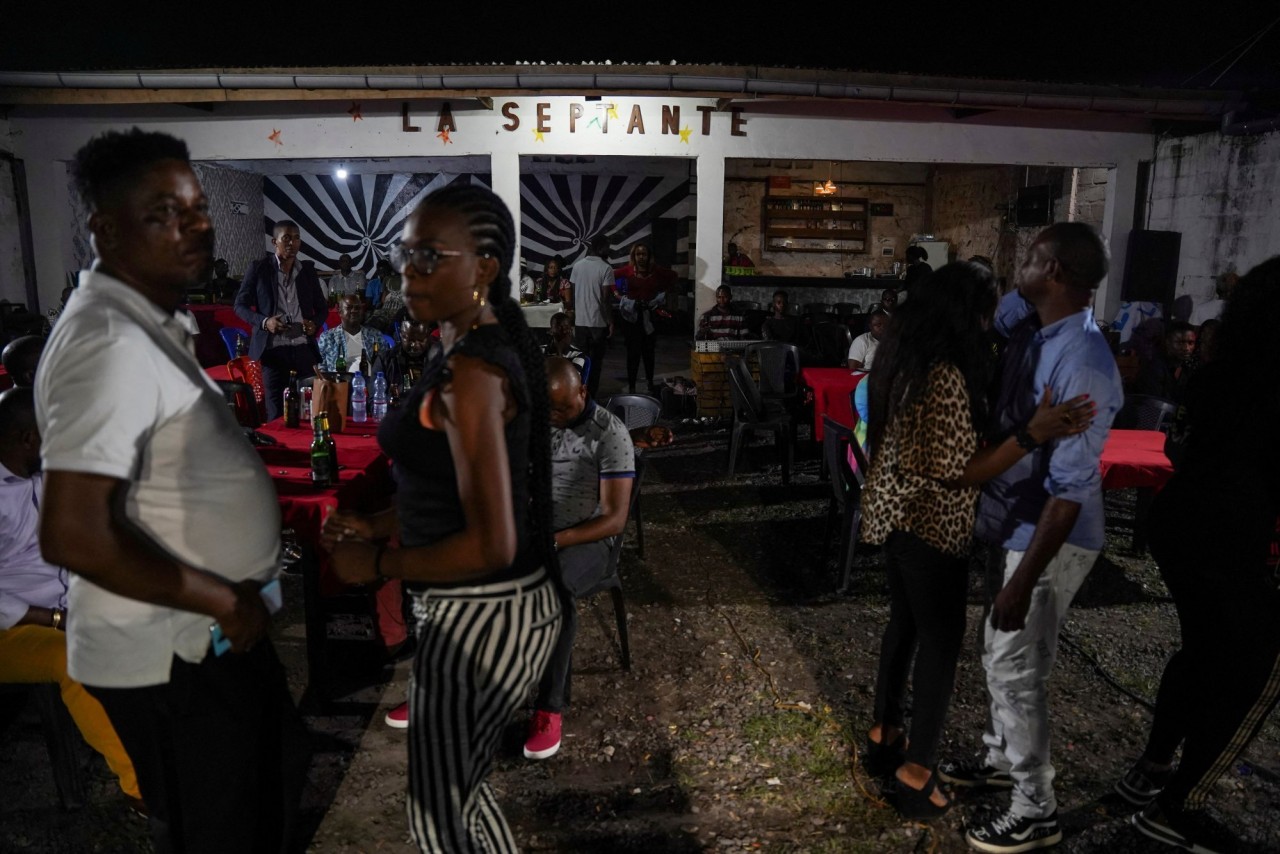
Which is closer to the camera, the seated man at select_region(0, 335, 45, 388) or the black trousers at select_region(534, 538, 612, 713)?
the black trousers at select_region(534, 538, 612, 713)

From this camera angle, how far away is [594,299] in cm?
979

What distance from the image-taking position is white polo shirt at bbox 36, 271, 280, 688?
1.35 m

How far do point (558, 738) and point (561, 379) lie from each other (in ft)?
4.68

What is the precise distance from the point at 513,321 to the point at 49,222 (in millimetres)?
10883

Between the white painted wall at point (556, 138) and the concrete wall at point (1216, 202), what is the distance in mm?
600

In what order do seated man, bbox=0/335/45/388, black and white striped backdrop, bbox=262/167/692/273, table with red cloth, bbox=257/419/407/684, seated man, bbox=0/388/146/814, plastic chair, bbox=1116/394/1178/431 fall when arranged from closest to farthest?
seated man, bbox=0/388/146/814, table with red cloth, bbox=257/419/407/684, seated man, bbox=0/335/45/388, plastic chair, bbox=1116/394/1178/431, black and white striped backdrop, bbox=262/167/692/273

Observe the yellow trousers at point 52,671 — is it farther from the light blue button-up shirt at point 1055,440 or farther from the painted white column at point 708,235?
the painted white column at point 708,235

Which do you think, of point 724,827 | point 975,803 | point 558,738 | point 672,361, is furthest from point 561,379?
point 672,361

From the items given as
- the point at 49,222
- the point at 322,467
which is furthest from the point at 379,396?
the point at 49,222

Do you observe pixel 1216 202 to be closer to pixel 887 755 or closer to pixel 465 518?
pixel 887 755

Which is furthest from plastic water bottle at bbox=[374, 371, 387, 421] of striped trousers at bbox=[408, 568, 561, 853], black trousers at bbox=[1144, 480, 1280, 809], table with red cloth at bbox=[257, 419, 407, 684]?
black trousers at bbox=[1144, 480, 1280, 809]

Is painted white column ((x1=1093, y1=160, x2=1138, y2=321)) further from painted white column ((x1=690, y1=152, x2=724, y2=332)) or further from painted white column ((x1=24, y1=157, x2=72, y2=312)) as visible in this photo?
painted white column ((x1=24, y1=157, x2=72, y2=312))

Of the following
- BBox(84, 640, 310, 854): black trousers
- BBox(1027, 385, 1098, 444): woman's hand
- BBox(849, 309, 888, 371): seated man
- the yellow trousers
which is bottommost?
the yellow trousers

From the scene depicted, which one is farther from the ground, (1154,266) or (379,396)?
(1154,266)
